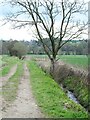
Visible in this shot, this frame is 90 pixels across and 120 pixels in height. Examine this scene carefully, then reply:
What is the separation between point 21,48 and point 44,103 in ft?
288

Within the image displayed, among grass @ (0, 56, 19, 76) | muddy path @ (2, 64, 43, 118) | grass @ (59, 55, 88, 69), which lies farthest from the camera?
grass @ (0, 56, 19, 76)

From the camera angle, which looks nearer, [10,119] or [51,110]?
[10,119]

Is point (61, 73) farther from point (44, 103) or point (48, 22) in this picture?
point (44, 103)

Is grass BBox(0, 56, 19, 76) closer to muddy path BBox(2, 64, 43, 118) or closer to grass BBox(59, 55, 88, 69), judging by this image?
grass BBox(59, 55, 88, 69)

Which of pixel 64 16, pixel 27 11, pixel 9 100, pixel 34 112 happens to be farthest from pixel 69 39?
pixel 34 112

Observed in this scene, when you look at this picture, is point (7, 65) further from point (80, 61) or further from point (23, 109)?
point (23, 109)

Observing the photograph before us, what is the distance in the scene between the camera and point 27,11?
31.6m

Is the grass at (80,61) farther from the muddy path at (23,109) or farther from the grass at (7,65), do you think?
the grass at (7,65)

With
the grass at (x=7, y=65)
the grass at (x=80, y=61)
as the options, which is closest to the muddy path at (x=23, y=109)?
the grass at (x=80, y=61)

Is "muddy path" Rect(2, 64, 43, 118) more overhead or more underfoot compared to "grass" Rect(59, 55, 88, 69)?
more underfoot

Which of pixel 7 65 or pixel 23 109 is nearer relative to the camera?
pixel 23 109

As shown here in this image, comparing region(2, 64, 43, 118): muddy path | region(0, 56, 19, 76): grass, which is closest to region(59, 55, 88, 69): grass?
region(2, 64, 43, 118): muddy path

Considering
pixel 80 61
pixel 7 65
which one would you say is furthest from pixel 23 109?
pixel 7 65

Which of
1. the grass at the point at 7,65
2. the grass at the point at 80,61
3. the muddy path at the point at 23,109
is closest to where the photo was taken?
the muddy path at the point at 23,109
